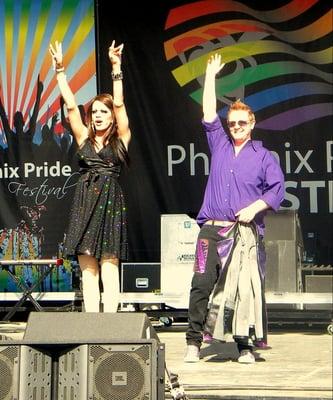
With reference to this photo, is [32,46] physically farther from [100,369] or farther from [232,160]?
[100,369]

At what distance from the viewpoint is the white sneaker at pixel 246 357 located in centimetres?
577

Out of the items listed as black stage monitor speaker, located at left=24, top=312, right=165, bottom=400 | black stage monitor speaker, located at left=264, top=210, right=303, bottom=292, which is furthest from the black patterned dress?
black stage monitor speaker, located at left=264, top=210, right=303, bottom=292

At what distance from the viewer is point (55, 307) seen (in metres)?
8.91

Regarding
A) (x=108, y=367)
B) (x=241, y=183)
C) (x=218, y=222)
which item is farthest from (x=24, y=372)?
(x=241, y=183)

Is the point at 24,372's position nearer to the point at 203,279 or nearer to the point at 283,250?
the point at 203,279

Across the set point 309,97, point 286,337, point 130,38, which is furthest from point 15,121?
point 286,337

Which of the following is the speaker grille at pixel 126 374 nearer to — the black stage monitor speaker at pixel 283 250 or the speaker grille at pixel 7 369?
the speaker grille at pixel 7 369

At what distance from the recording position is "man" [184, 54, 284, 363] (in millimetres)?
5773

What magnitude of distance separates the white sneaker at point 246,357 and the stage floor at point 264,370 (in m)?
0.04

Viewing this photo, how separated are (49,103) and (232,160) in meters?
3.59

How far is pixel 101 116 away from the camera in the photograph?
220 inches

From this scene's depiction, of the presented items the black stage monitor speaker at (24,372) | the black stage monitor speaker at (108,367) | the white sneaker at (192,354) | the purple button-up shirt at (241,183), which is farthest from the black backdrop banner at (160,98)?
the black stage monitor speaker at (24,372)

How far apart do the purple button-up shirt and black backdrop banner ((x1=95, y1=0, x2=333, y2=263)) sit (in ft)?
8.65

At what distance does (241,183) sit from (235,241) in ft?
1.12
